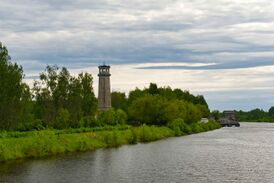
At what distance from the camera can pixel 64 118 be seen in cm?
8431

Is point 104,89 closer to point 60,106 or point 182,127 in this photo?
point 182,127

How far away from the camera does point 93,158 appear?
191ft

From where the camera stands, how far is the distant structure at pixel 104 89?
143375mm

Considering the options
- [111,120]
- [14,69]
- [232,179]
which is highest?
[14,69]

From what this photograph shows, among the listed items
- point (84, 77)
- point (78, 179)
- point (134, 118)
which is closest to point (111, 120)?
point (84, 77)

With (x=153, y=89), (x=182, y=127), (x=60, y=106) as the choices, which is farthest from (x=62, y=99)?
(x=153, y=89)

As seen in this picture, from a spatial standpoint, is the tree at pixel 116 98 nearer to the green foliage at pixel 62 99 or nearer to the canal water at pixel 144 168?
the green foliage at pixel 62 99

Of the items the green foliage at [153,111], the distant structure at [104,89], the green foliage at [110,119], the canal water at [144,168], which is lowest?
the canal water at [144,168]

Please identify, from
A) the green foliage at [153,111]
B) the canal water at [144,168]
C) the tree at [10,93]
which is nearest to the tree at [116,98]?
the green foliage at [153,111]

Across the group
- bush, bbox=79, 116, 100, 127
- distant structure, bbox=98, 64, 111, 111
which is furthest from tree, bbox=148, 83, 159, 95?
bush, bbox=79, 116, 100, 127

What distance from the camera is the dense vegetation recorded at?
62750 millimetres

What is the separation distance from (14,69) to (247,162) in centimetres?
3468

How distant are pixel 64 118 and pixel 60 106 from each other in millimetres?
6012

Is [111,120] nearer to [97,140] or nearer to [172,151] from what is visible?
[97,140]
